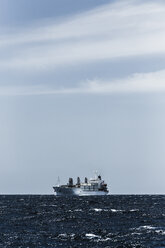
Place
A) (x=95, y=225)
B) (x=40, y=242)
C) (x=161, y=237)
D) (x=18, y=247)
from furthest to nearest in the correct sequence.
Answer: (x=95, y=225) < (x=161, y=237) < (x=40, y=242) < (x=18, y=247)

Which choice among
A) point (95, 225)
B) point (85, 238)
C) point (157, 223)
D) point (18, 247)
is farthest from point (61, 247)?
point (157, 223)

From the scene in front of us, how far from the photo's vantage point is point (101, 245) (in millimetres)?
63312

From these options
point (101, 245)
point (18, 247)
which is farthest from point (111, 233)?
point (18, 247)

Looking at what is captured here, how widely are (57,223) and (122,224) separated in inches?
438

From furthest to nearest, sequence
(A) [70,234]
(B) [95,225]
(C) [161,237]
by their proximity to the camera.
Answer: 1. (B) [95,225]
2. (A) [70,234]
3. (C) [161,237]

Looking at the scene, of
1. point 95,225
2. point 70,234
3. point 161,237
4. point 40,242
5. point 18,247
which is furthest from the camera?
point 95,225

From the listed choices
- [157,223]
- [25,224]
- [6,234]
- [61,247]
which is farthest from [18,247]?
[157,223]

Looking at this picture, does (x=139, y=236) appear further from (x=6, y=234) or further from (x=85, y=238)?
(x=6, y=234)

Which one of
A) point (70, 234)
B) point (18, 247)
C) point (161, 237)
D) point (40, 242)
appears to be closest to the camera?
point (18, 247)

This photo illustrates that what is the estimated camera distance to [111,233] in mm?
77000

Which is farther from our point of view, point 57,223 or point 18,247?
point 57,223

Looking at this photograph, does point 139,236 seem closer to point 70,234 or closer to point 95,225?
point 70,234

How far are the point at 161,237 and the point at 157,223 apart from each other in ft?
83.6

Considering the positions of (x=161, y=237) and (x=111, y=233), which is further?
(x=111, y=233)
